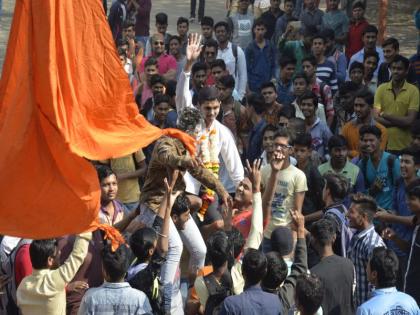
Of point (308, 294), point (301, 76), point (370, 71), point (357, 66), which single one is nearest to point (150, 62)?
point (301, 76)

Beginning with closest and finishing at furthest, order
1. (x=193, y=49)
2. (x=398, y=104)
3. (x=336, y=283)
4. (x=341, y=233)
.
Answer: (x=336, y=283) → (x=341, y=233) → (x=193, y=49) → (x=398, y=104)

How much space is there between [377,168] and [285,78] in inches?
125

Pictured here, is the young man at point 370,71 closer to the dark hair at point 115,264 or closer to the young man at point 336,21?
the young man at point 336,21

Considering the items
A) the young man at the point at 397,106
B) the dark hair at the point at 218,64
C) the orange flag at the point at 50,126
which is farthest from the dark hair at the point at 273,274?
the dark hair at the point at 218,64

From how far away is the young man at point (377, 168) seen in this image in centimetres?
1029

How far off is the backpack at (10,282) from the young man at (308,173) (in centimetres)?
298

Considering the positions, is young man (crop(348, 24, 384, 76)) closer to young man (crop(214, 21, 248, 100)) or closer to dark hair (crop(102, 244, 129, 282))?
young man (crop(214, 21, 248, 100))

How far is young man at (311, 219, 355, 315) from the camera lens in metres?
7.80

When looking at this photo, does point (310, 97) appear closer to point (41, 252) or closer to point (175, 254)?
point (175, 254)

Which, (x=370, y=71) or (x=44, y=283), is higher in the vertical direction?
(x=44, y=283)

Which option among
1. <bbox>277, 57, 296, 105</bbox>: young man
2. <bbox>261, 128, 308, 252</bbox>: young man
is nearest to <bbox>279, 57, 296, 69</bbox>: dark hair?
<bbox>277, 57, 296, 105</bbox>: young man

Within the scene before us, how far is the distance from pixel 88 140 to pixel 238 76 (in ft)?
21.5

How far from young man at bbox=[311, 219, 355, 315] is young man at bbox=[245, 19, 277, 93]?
6.68 m

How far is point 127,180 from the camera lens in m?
10.4
